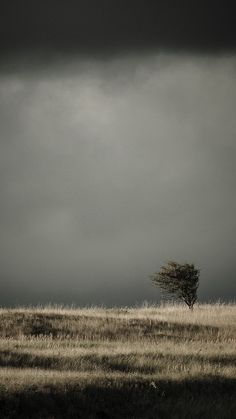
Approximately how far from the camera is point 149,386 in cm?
2069

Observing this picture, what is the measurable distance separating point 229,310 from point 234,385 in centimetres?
2741

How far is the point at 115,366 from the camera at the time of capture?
24.9 metres

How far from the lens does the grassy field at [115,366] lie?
18188mm

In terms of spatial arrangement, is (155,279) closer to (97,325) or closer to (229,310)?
(229,310)

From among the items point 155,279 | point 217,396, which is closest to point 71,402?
point 217,396

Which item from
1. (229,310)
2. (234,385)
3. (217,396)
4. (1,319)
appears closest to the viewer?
(217,396)

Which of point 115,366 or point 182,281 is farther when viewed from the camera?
point 182,281

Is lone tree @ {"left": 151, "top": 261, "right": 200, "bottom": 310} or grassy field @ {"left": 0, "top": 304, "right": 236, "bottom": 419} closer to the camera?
grassy field @ {"left": 0, "top": 304, "right": 236, "bottom": 419}

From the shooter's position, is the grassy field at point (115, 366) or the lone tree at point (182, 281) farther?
the lone tree at point (182, 281)

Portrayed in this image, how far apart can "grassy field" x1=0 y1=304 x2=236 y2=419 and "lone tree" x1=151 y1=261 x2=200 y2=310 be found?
38.6ft

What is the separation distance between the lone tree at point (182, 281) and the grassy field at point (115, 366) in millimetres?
11765

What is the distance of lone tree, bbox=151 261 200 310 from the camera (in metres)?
55.4

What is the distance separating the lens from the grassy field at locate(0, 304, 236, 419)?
18.2 meters

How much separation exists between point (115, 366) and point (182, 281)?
3134 cm
